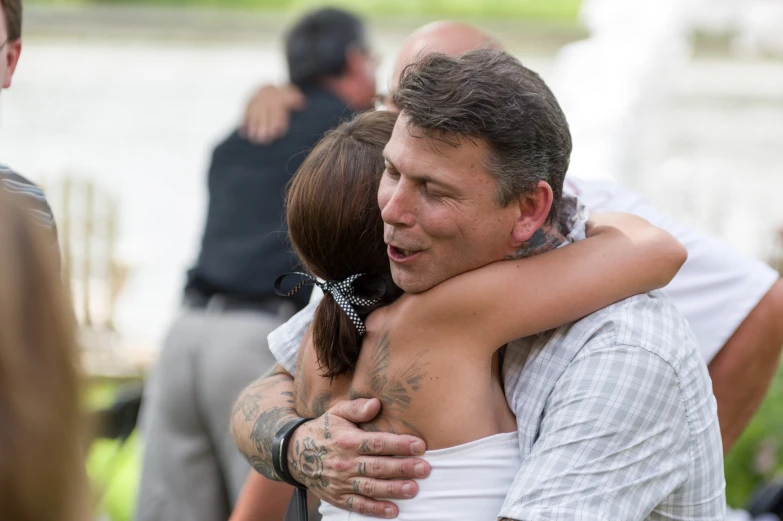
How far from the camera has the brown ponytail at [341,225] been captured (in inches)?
66.6

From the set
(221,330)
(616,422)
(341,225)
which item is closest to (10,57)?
(341,225)

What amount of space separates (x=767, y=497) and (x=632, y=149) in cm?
251

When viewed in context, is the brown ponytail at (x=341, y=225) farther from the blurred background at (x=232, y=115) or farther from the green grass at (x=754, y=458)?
the green grass at (x=754, y=458)

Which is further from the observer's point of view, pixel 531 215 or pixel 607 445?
pixel 531 215

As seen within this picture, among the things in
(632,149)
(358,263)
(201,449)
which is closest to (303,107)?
(201,449)

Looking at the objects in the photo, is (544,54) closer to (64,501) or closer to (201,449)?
(201,449)

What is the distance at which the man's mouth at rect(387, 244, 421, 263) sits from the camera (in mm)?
1632

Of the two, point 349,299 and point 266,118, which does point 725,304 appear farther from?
point 266,118

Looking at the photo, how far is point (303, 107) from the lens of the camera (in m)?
3.57

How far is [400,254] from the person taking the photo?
1642 mm

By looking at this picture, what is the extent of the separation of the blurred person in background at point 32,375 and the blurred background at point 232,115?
10.5 feet

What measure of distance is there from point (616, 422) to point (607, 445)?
39 mm

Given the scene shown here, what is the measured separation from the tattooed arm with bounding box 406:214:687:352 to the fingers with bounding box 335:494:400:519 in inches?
12.0

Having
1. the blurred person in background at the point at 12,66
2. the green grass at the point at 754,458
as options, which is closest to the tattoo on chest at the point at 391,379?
the blurred person in background at the point at 12,66
